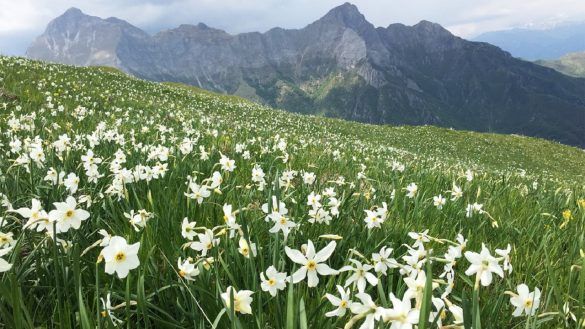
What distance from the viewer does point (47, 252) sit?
99.4 inches

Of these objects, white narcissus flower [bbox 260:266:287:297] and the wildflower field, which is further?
white narcissus flower [bbox 260:266:287:297]

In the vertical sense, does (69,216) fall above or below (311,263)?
above

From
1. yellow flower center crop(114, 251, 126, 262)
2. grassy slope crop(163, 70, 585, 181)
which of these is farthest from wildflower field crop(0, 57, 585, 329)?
grassy slope crop(163, 70, 585, 181)

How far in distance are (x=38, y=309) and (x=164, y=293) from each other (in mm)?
706

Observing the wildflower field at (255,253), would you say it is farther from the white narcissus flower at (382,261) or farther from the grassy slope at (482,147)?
the grassy slope at (482,147)

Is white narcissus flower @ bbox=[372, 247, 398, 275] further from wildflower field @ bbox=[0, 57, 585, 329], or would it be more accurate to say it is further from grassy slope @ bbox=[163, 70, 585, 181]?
grassy slope @ bbox=[163, 70, 585, 181]

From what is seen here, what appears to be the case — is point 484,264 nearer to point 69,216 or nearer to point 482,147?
point 69,216

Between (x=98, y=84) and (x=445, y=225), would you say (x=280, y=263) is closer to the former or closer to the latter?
(x=445, y=225)

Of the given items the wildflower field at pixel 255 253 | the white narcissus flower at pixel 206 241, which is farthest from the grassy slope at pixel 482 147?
the white narcissus flower at pixel 206 241

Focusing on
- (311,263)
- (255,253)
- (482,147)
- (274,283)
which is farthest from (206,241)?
(482,147)

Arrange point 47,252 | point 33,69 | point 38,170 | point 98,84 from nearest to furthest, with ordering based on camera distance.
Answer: point 47,252, point 38,170, point 33,69, point 98,84

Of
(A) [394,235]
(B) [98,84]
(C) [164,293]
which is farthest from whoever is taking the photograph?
(B) [98,84]

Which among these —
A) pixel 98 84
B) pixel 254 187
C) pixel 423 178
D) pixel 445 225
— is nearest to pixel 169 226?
pixel 254 187

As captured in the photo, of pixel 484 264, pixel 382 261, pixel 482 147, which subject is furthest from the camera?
pixel 482 147
